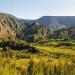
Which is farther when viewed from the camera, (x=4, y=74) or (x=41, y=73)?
(x=41, y=73)

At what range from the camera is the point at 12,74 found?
113750mm

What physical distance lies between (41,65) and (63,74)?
14792 mm

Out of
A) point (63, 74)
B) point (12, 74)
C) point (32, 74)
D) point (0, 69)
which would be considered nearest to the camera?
point (0, 69)

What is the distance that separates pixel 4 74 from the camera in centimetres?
9806

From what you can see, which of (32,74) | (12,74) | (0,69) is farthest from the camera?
(32,74)

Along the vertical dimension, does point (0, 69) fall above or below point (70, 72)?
above

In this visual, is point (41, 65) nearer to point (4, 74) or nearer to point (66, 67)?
point (66, 67)

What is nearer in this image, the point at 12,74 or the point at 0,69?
the point at 0,69

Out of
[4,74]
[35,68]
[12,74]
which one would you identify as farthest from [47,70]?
[4,74]

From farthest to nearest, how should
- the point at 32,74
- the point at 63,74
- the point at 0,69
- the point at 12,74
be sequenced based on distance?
1. the point at 63,74
2. the point at 32,74
3. the point at 12,74
4. the point at 0,69

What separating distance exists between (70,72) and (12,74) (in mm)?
43539

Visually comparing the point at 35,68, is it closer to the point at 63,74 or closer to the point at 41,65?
the point at 41,65

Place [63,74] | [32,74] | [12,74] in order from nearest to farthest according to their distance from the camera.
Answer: [12,74] < [32,74] < [63,74]

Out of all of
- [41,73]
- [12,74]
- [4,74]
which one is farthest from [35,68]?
[4,74]
